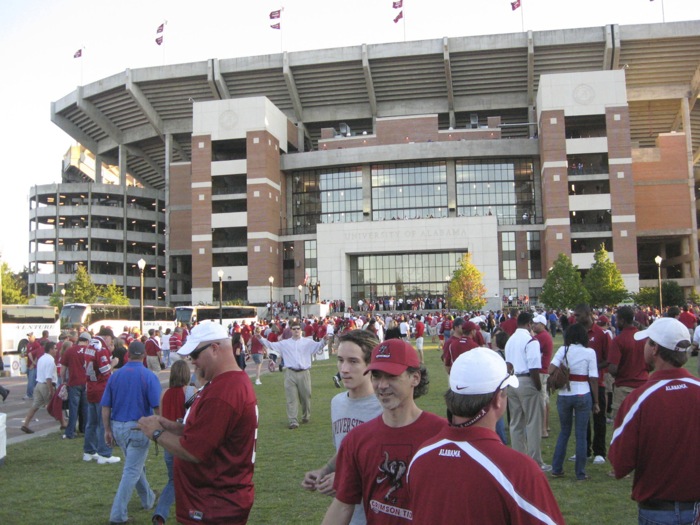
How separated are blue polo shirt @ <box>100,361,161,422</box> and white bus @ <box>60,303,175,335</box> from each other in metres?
31.6

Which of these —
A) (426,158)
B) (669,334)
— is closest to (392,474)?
(669,334)

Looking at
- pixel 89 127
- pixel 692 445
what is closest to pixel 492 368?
pixel 692 445

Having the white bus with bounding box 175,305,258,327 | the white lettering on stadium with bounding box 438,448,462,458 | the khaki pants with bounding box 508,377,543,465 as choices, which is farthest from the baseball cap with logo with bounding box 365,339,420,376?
the white bus with bounding box 175,305,258,327

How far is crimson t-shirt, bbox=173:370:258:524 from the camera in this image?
12.8 ft

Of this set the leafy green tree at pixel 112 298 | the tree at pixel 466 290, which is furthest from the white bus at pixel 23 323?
the tree at pixel 466 290

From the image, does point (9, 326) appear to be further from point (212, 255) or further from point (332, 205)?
point (332, 205)

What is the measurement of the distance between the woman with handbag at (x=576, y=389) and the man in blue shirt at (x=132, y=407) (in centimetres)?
492

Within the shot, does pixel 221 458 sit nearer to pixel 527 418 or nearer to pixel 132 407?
pixel 132 407

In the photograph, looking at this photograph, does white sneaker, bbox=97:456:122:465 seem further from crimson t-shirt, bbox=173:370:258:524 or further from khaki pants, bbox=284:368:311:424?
crimson t-shirt, bbox=173:370:258:524

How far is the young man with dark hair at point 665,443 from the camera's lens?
3725mm

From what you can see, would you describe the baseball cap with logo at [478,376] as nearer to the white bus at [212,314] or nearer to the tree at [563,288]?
the white bus at [212,314]

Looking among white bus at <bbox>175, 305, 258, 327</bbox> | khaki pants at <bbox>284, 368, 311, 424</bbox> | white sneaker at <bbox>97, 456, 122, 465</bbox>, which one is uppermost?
white bus at <bbox>175, 305, 258, 327</bbox>

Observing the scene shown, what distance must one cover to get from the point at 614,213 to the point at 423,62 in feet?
84.1

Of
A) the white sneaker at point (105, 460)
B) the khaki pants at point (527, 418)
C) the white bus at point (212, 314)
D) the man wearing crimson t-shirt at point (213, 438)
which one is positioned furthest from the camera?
the white bus at point (212, 314)
